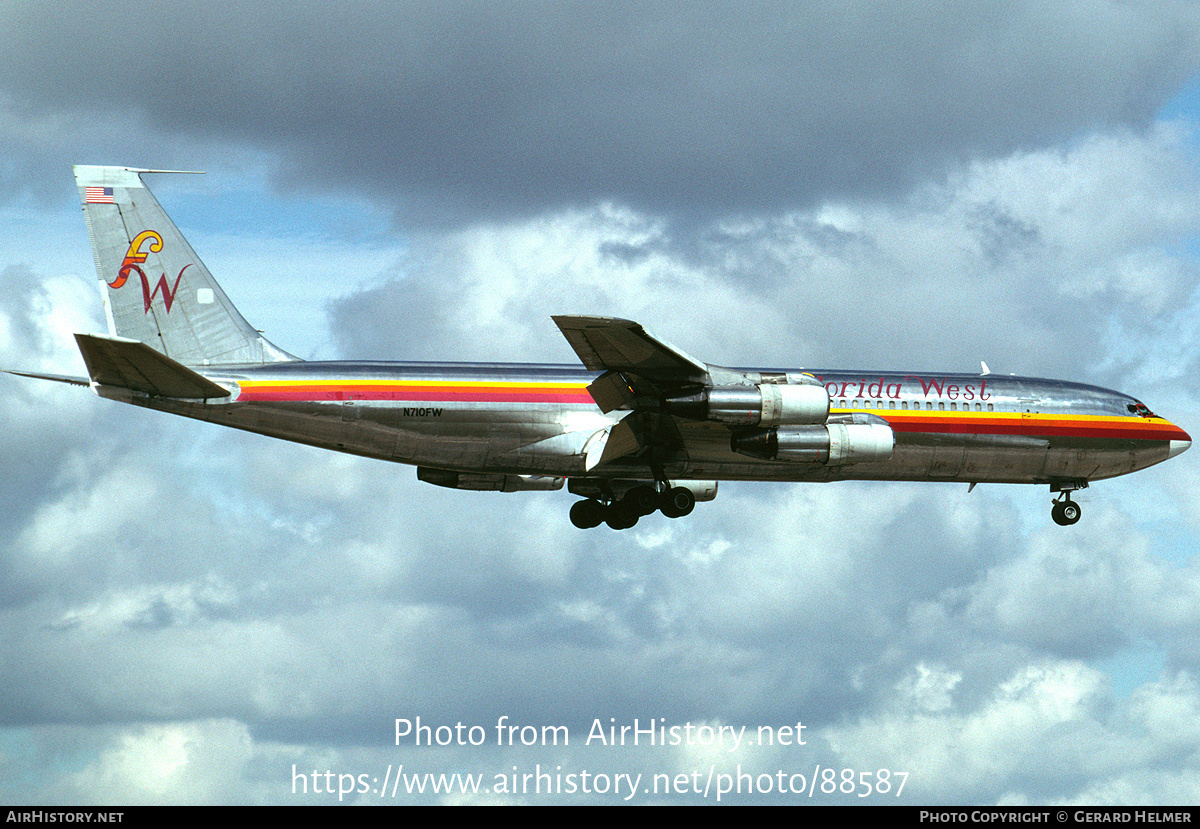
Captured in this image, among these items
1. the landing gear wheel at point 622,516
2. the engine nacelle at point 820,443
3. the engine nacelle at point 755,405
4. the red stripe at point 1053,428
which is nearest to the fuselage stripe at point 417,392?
the engine nacelle at point 755,405

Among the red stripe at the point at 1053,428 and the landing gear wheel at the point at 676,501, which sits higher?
the red stripe at the point at 1053,428

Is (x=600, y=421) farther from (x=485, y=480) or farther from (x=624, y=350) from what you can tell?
(x=485, y=480)

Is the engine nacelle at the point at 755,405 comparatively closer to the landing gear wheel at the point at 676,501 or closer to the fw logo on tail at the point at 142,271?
the landing gear wheel at the point at 676,501

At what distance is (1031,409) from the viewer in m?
40.2

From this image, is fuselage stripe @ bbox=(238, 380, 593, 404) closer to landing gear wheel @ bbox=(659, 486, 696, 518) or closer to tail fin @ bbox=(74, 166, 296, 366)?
tail fin @ bbox=(74, 166, 296, 366)

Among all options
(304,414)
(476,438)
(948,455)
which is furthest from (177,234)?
(948,455)

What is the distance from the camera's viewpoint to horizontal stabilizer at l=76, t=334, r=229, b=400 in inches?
1248

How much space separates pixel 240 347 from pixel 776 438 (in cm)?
1553

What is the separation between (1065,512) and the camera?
41594 millimetres

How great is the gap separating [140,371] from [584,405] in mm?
12029

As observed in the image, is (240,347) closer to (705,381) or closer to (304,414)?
(304,414)

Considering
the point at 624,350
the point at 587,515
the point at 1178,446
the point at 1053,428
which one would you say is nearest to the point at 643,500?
the point at 587,515

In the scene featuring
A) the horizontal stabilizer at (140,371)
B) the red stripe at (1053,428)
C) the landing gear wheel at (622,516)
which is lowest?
the horizontal stabilizer at (140,371)

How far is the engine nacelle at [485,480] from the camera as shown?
40.5 metres
